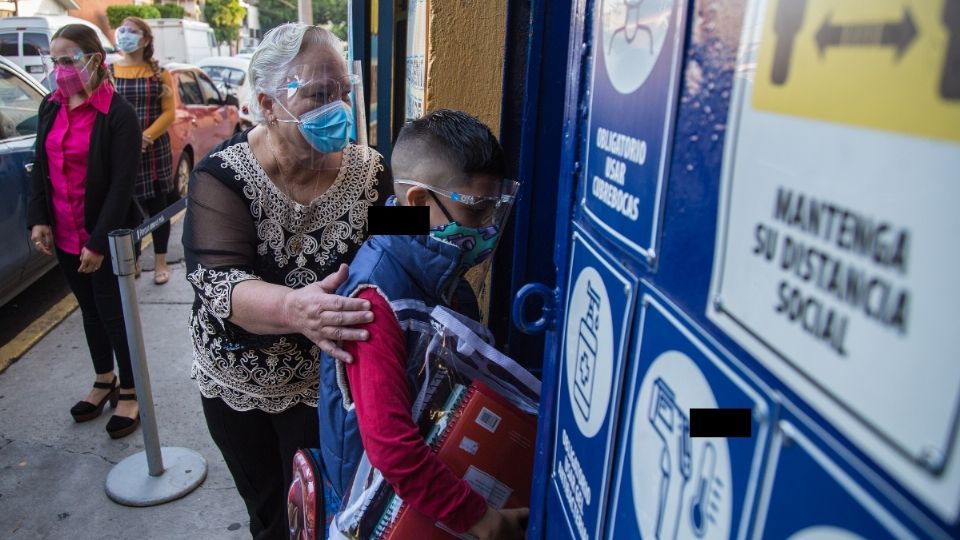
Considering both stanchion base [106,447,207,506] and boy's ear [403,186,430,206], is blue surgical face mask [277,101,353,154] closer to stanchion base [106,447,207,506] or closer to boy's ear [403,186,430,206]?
boy's ear [403,186,430,206]

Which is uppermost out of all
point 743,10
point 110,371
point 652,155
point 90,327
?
point 743,10

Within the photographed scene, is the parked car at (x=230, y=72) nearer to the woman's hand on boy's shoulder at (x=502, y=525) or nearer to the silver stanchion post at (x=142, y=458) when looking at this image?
the silver stanchion post at (x=142, y=458)

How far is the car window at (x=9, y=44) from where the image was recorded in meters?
8.53

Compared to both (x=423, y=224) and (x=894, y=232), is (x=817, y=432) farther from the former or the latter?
(x=423, y=224)

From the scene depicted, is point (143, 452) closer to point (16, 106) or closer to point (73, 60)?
point (73, 60)

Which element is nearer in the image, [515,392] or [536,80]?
[515,392]

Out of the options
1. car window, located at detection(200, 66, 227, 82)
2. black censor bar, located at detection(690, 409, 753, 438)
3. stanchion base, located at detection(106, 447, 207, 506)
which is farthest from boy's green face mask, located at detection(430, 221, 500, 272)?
car window, located at detection(200, 66, 227, 82)

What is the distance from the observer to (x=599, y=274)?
101cm

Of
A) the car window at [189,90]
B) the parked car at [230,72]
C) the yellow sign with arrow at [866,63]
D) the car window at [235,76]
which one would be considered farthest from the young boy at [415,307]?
the car window at [235,76]

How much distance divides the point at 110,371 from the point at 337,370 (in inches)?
108

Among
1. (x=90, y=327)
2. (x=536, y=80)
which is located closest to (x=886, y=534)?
(x=536, y=80)

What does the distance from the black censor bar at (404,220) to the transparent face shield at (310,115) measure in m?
0.51

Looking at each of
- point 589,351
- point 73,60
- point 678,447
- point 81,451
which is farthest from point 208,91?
point 678,447

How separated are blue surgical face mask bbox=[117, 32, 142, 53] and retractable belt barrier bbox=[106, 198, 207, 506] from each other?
6.87 feet
